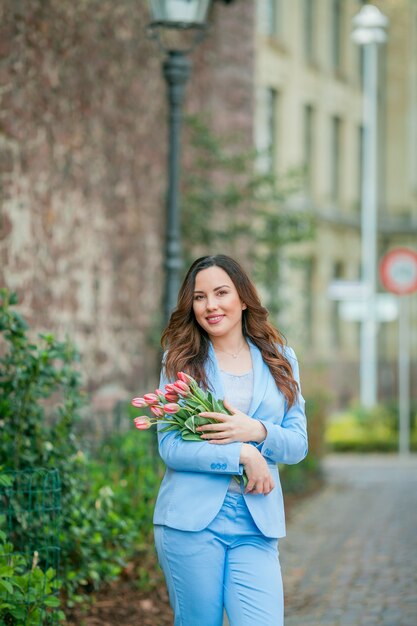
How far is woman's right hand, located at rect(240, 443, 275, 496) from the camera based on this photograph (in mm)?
4660

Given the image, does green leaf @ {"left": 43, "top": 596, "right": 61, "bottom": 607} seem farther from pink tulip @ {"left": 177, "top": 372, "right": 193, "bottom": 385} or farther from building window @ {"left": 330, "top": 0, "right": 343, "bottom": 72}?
building window @ {"left": 330, "top": 0, "right": 343, "bottom": 72}

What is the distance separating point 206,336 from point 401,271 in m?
18.3

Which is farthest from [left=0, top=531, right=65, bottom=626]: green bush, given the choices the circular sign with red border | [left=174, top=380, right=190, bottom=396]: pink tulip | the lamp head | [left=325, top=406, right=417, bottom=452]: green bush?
the lamp head

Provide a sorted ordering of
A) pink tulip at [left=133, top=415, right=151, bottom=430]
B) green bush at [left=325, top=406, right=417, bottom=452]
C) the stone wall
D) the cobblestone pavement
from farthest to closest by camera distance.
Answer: green bush at [left=325, top=406, right=417, bottom=452] → the stone wall → the cobblestone pavement → pink tulip at [left=133, top=415, right=151, bottom=430]

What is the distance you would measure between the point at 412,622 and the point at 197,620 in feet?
10.4

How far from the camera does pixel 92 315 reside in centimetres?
1171

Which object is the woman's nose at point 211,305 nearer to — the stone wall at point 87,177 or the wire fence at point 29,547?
the wire fence at point 29,547

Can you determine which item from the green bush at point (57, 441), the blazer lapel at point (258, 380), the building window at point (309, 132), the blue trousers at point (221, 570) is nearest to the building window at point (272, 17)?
the building window at point (309, 132)

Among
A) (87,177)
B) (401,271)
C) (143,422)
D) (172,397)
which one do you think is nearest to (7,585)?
(143,422)

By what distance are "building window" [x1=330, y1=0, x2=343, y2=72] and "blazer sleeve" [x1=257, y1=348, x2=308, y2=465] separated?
36.2 meters

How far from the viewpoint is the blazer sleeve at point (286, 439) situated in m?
4.76

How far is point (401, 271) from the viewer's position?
75.6ft

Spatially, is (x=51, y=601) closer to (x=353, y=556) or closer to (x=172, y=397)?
(x=172, y=397)

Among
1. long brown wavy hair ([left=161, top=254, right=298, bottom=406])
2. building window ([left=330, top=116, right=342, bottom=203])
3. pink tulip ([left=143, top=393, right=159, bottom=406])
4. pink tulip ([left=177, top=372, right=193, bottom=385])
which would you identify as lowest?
pink tulip ([left=143, top=393, right=159, bottom=406])
